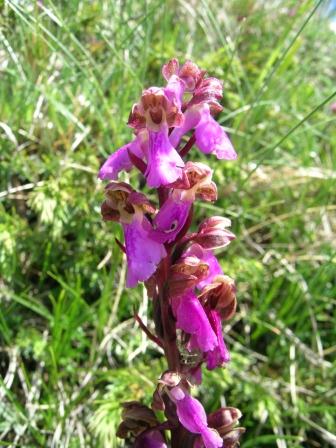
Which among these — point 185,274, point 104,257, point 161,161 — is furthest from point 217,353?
point 104,257

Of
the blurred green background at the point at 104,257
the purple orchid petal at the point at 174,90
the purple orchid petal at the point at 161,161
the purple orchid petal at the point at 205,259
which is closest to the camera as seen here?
the purple orchid petal at the point at 161,161

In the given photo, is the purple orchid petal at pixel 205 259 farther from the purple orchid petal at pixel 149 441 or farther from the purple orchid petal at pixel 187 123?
the purple orchid petal at pixel 149 441

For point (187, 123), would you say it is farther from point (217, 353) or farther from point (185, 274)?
point (217, 353)

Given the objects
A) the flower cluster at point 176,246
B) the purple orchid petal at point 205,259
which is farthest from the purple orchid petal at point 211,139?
the purple orchid petal at point 205,259

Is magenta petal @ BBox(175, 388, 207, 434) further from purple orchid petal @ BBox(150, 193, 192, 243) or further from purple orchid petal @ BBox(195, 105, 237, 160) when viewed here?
purple orchid petal @ BBox(195, 105, 237, 160)

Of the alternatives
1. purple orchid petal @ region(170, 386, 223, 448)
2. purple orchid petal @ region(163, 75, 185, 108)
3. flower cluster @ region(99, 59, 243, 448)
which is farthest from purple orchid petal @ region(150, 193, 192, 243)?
purple orchid petal @ region(170, 386, 223, 448)

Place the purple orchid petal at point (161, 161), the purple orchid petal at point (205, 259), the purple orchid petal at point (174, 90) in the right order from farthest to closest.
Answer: the purple orchid petal at point (205, 259), the purple orchid petal at point (174, 90), the purple orchid petal at point (161, 161)

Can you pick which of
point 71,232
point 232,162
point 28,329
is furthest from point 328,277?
point 28,329
